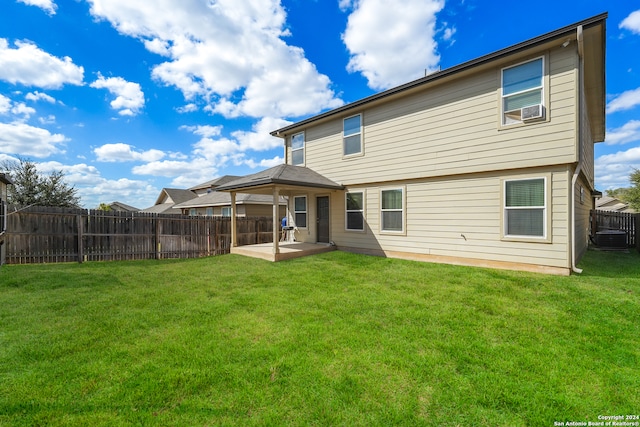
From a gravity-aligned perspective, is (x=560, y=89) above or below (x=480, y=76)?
below

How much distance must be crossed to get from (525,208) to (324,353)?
6.01 meters

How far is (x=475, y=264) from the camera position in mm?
6816

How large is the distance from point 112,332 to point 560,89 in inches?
368

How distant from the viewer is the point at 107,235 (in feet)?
28.7

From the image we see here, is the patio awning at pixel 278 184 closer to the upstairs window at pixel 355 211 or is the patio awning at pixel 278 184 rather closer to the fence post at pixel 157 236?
the upstairs window at pixel 355 211

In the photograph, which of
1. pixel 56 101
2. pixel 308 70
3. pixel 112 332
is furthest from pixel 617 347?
pixel 56 101

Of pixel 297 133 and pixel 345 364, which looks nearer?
pixel 345 364

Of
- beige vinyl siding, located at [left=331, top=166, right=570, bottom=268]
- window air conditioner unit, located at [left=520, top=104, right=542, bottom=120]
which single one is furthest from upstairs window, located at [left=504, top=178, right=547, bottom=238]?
window air conditioner unit, located at [left=520, top=104, right=542, bottom=120]

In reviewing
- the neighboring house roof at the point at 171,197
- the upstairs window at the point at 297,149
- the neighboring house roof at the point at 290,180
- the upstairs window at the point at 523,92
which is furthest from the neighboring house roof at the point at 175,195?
the upstairs window at the point at 523,92

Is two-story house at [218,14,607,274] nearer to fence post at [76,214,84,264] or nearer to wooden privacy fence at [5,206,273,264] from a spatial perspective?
wooden privacy fence at [5,206,273,264]

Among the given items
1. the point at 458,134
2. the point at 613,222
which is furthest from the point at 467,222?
the point at 613,222

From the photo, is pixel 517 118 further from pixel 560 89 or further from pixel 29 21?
pixel 29 21

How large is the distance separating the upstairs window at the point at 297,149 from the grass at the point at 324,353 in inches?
282

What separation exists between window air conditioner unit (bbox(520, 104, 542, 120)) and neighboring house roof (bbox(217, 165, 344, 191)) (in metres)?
5.56
